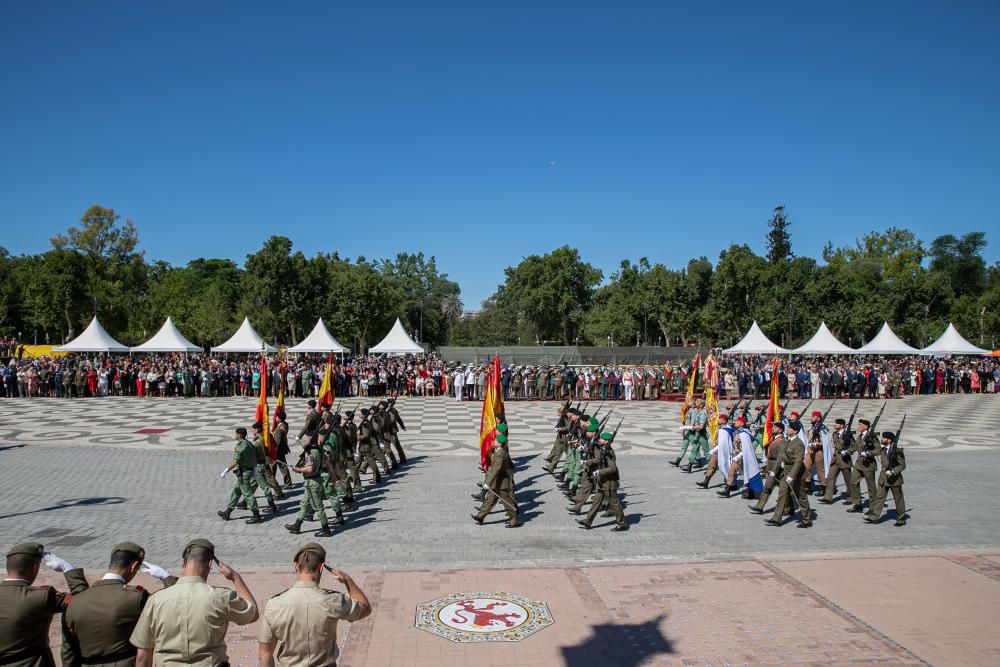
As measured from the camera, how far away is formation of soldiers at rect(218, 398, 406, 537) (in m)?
10.6

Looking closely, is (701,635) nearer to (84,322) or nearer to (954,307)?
(84,322)

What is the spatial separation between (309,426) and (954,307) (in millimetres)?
74120

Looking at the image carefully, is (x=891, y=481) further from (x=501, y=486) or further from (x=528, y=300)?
(x=528, y=300)

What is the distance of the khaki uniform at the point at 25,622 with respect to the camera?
4020mm

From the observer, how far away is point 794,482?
11.3 m

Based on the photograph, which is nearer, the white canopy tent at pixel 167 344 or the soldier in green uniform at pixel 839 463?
the soldier in green uniform at pixel 839 463

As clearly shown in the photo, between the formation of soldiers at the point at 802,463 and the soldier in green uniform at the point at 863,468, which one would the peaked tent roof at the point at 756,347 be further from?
the soldier in green uniform at the point at 863,468

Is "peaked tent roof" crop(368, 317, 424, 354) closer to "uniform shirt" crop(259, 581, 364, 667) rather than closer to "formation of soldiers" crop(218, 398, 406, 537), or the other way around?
"formation of soldiers" crop(218, 398, 406, 537)

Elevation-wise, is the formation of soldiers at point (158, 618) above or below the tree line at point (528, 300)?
below

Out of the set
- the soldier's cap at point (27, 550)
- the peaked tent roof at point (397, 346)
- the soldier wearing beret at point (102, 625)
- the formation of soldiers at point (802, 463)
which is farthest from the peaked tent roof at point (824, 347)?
A: the soldier's cap at point (27, 550)

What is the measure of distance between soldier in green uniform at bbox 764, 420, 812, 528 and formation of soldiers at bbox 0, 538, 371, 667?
9.31m

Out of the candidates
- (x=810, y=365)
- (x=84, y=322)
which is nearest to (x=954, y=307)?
(x=810, y=365)

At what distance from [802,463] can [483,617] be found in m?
6.89

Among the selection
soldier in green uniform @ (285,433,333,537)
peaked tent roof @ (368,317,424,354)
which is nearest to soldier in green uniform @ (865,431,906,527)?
soldier in green uniform @ (285,433,333,537)
